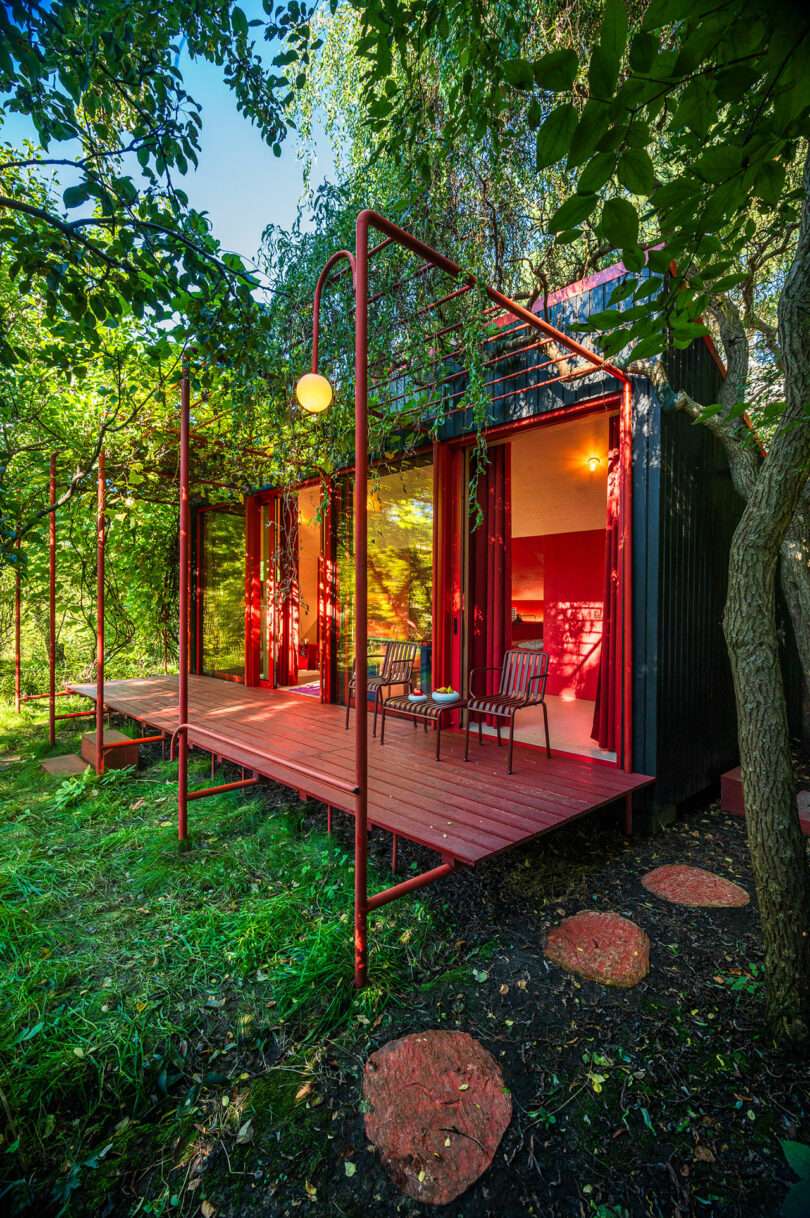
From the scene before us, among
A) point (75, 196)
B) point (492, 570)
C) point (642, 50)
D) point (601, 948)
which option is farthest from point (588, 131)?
point (492, 570)

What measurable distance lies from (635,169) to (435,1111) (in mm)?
2195

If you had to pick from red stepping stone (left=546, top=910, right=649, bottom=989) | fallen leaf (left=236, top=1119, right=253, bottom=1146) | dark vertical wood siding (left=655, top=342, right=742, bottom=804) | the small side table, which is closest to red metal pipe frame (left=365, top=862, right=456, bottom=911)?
red stepping stone (left=546, top=910, right=649, bottom=989)

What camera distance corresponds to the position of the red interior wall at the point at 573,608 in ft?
21.2

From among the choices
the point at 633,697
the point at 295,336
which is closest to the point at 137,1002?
the point at 633,697

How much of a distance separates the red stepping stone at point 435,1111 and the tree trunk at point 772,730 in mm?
944

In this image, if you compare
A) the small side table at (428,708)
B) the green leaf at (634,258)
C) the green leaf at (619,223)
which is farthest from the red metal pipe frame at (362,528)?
the small side table at (428,708)

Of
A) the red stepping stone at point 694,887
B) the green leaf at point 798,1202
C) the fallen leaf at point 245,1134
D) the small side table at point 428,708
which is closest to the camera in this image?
the green leaf at point 798,1202

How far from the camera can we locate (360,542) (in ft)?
6.43

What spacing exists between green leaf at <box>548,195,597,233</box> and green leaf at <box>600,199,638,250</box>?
3 cm

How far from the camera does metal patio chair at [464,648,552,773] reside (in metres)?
3.61

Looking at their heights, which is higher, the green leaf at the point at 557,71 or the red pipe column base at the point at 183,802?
the green leaf at the point at 557,71

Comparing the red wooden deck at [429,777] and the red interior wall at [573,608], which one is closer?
the red wooden deck at [429,777]

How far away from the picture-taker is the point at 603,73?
71cm

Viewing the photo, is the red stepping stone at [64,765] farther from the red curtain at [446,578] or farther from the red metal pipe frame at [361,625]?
the red metal pipe frame at [361,625]
